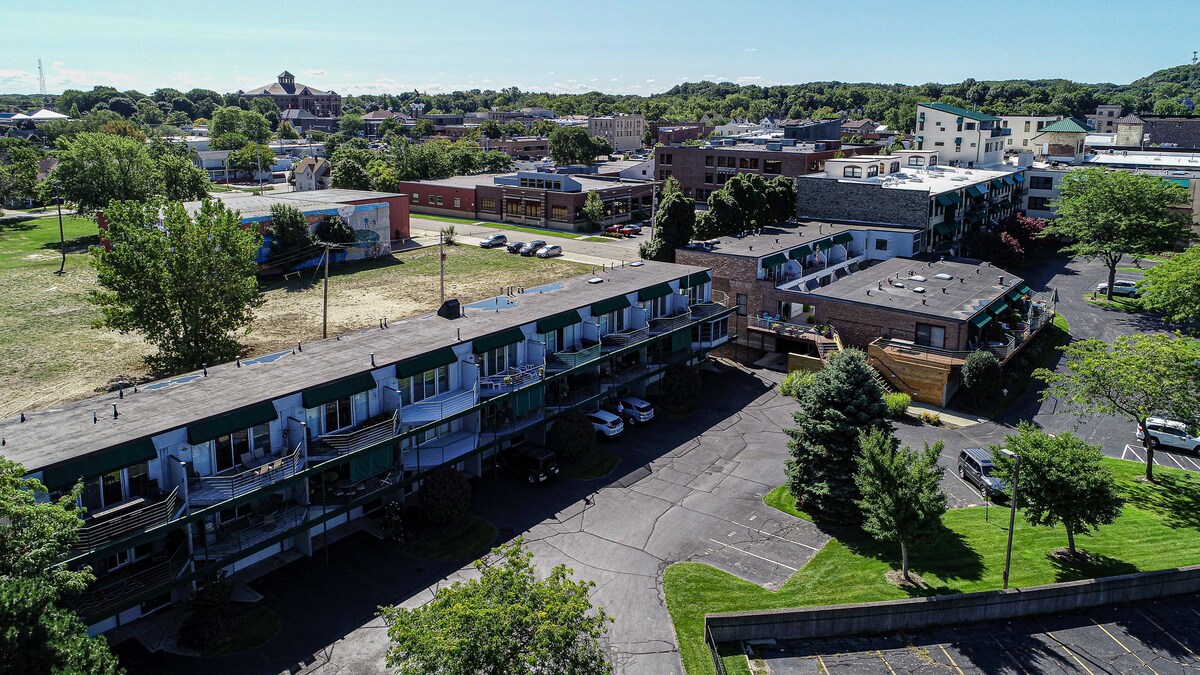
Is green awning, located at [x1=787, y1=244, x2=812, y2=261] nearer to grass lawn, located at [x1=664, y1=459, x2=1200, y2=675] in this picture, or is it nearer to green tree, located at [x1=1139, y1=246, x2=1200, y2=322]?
green tree, located at [x1=1139, y1=246, x2=1200, y2=322]


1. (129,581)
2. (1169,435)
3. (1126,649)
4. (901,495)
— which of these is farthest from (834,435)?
(129,581)

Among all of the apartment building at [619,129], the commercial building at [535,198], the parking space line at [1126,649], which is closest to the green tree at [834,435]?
the parking space line at [1126,649]

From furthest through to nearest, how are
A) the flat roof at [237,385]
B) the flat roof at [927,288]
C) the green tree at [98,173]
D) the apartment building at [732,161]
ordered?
the apartment building at [732,161] < the green tree at [98,173] < the flat roof at [927,288] < the flat roof at [237,385]

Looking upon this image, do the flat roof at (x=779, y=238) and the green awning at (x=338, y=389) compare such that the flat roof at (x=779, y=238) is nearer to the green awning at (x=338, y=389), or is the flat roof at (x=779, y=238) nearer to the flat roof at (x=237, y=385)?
the flat roof at (x=237, y=385)

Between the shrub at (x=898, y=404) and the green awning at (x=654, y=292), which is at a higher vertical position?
the green awning at (x=654, y=292)

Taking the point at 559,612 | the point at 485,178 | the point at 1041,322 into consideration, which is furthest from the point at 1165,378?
the point at 485,178

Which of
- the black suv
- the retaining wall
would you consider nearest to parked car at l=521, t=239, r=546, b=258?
the black suv
